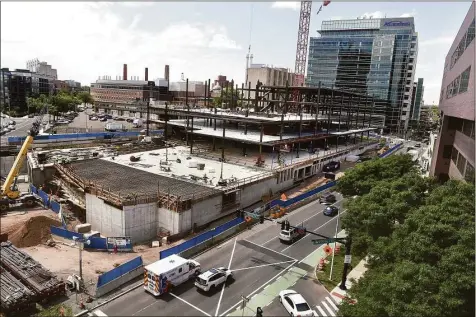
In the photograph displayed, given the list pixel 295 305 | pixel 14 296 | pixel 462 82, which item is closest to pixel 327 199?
pixel 462 82

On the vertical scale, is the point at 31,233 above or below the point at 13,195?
below

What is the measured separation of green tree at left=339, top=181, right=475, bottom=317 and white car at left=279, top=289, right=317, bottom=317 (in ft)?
17.7

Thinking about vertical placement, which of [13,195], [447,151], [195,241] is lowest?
[13,195]

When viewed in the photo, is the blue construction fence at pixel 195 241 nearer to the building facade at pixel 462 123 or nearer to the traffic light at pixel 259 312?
the traffic light at pixel 259 312

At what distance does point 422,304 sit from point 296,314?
413 inches

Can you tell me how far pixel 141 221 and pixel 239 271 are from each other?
13.4 metres

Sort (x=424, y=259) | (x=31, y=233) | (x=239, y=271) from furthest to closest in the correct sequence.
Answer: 1. (x=31, y=233)
2. (x=239, y=271)
3. (x=424, y=259)

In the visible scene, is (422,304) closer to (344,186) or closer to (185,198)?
(344,186)

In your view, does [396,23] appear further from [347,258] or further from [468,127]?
[347,258]

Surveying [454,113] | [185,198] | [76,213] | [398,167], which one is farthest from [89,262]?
[454,113]

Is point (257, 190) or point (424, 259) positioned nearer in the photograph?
point (424, 259)

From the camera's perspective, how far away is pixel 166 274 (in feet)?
91.7

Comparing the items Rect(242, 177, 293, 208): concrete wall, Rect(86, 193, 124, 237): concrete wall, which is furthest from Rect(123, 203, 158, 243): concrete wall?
Rect(242, 177, 293, 208): concrete wall

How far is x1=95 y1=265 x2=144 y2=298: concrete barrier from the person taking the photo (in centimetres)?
2758
